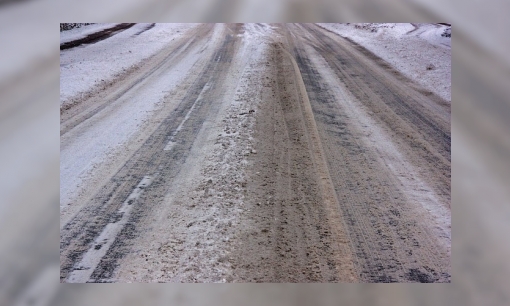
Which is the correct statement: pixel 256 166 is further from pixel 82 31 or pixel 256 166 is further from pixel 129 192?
pixel 82 31

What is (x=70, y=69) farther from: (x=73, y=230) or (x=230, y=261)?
(x=230, y=261)

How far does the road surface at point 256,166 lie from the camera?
2.32 m

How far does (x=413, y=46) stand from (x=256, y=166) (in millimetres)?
1082

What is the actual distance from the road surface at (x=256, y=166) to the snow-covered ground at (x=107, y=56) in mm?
36

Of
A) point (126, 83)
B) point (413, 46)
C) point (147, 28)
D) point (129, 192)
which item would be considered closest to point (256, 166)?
point (129, 192)

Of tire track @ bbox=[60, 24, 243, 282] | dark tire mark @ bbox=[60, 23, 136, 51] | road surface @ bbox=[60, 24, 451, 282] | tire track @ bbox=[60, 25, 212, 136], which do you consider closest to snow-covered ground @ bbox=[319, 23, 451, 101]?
road surface @ bbox=[60, 24, 451, 282]

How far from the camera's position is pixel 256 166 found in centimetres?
245

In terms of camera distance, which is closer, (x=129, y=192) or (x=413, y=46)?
(x=129, y=192)

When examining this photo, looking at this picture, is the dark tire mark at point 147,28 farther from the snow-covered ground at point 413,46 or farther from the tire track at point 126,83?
the snow-covered ground at point 413,46

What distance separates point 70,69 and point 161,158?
713mm

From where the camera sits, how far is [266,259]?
2320 millimetres

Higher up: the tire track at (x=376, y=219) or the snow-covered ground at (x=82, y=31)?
the snow-covered ground at (x=82, y=31)

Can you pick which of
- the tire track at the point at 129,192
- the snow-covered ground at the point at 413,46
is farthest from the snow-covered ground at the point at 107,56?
the snow-covered ground at the point at 413,46

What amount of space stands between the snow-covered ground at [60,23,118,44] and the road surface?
5.3 inches
